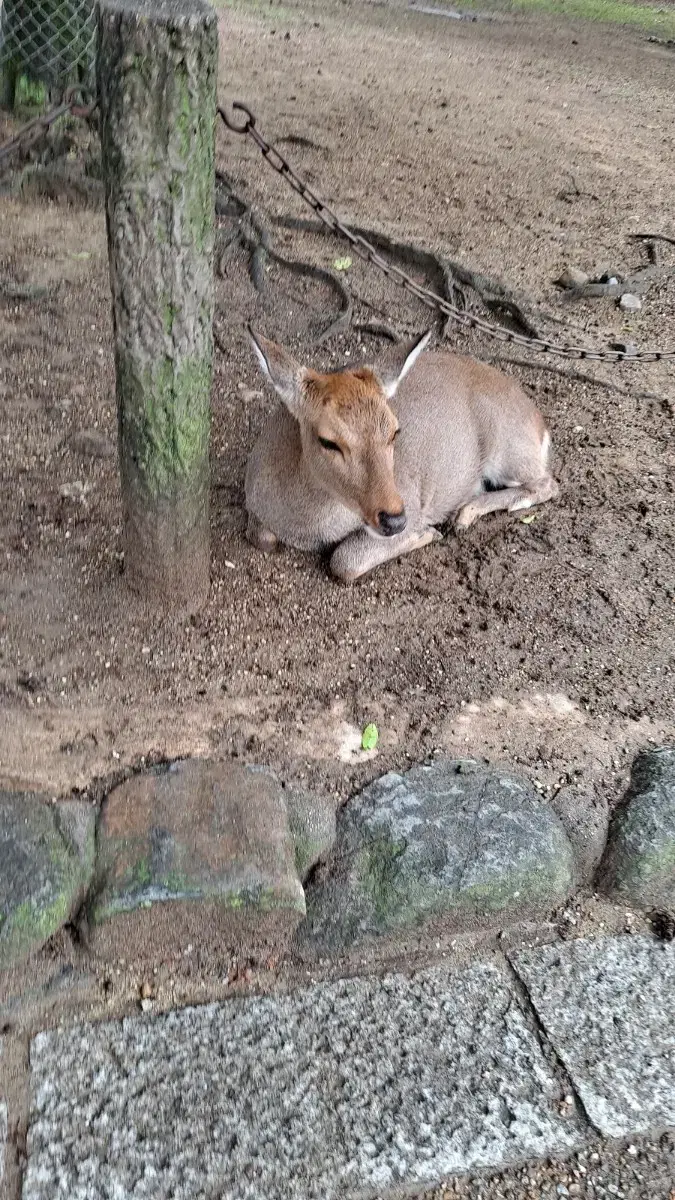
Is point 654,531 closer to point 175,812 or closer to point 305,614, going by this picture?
point 305,614

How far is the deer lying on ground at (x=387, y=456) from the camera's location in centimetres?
335

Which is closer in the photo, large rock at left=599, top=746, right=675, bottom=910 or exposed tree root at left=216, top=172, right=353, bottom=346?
large rock at left=599, top=746, right=675, bottom=910

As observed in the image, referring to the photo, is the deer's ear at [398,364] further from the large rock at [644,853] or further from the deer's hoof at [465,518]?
the large rock at [644,853]

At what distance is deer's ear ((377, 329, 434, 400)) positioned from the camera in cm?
349

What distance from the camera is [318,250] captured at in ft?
20.2

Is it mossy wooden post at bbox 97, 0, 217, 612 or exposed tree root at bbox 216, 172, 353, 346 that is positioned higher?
mossy wooden post at bbox 97, 0, 217, 612

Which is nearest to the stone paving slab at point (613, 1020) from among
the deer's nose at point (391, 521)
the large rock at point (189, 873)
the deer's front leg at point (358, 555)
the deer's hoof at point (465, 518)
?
the large rock at point (189, 873)

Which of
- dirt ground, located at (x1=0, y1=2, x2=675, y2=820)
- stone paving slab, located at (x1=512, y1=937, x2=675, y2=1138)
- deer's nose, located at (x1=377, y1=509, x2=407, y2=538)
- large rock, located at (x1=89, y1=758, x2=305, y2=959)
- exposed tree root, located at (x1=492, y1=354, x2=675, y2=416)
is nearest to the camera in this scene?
stone paving slab, located at (x1=512, y1=937, x2=675, y2=1138)

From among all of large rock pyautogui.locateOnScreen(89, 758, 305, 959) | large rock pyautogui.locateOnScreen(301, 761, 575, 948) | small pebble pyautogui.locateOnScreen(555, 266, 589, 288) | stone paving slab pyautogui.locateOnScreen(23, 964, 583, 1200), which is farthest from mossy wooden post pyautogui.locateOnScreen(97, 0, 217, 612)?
small pebble pyautogui.locateOnScreen(555, 266, 589, 288)

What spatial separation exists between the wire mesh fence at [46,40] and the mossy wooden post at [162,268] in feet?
15.2

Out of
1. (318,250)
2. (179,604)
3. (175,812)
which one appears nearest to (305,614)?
(179,604)

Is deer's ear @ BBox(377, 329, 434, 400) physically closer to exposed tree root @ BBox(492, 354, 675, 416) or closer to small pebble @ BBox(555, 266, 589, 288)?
exposed tree root @ BBox(492, 354, 675, 416)

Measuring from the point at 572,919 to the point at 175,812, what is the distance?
1173 mm

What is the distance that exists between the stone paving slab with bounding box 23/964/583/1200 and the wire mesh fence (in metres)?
6.26
